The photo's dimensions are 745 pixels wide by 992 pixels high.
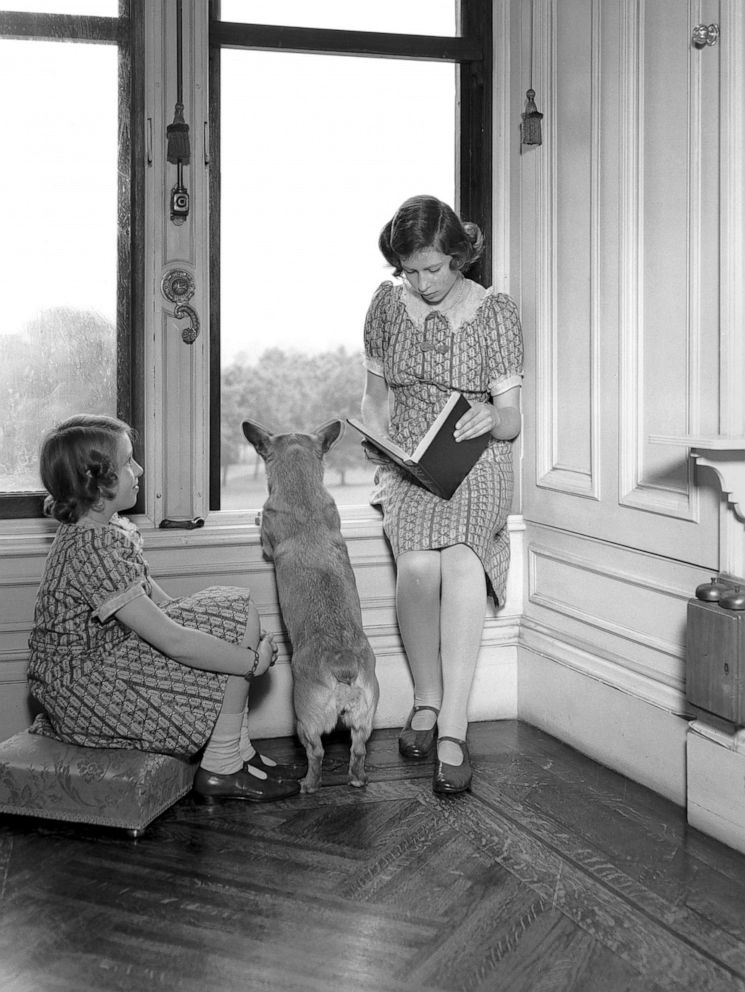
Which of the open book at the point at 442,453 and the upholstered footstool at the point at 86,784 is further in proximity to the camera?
the open book at the point at 442,453

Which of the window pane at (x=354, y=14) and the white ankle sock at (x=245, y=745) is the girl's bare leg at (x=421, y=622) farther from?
the window pane at (x=354, y=14)

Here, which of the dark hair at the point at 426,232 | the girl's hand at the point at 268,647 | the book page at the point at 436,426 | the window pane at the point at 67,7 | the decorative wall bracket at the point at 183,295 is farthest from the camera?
the decorative wall bracket at the point at 183,295

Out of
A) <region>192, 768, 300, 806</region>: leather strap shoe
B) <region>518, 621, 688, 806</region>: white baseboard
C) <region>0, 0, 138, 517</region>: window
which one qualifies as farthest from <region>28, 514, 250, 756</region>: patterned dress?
<region>518, 621, 688, 806</region>: white baseboard

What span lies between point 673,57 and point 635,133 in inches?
8.7

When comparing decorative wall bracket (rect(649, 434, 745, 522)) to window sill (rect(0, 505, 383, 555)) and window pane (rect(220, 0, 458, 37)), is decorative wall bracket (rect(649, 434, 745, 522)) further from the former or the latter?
window pane (rect(220, 0, 458, 37))

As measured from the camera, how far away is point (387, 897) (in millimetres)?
2143

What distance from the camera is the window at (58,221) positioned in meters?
3.12

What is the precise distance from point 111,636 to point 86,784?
0.35 metres

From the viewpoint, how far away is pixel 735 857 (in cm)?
233

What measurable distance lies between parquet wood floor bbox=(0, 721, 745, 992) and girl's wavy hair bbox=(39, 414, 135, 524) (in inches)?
29.7

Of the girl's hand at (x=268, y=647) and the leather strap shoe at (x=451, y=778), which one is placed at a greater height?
the girl's hand at (x=268, y=647)

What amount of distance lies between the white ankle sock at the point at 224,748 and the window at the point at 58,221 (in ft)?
3.04

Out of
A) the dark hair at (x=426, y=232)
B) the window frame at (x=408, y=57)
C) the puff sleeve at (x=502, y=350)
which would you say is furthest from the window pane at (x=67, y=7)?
the puff sleeve at (x=502, y=350)

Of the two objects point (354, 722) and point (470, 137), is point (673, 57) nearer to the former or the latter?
point (470, 137)
